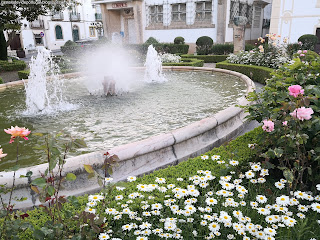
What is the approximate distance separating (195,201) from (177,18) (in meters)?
21.9

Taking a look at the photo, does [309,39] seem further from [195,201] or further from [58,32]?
[58,32]

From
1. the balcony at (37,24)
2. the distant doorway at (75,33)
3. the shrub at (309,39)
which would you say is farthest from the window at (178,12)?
the distant doorway at (75,33)

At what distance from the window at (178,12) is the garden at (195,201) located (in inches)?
803

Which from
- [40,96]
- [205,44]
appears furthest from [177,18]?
[40,96]

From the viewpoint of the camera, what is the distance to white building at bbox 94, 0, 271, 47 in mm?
20859

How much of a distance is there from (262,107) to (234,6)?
2063cm

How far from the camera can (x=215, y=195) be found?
2.51 meters

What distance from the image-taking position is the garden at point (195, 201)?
177 cm

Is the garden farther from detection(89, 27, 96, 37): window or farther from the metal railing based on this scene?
detection(89, 27, 96, 37): window

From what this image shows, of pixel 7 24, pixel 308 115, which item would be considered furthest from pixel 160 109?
pixel 7 24

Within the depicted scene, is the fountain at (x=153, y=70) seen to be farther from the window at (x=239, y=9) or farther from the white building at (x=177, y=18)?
the window at (x=239, y=9)

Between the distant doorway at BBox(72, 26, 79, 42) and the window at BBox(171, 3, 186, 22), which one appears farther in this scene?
the distant doorway at BBox(72, 26, 79, 42)

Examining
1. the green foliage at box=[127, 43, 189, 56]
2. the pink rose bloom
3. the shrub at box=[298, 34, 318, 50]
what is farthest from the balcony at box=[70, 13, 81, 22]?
the pink rose bloom

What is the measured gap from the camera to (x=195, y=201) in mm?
2289
